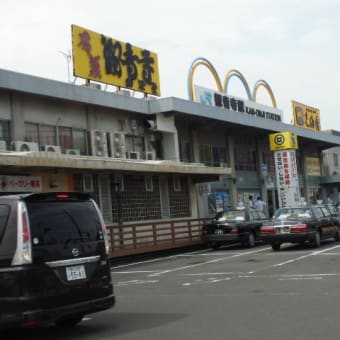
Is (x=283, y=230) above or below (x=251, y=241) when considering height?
above

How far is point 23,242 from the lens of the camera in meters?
7.00

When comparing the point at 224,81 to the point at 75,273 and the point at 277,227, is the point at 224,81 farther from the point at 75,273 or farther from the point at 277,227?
the point at 75,273

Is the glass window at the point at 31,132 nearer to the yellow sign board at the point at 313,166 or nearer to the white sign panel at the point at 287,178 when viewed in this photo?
the white sign panel at the point at 287,178

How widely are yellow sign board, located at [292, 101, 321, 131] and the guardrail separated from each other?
58.0 ft

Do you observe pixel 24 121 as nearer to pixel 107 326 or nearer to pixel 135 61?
pixel 135 61

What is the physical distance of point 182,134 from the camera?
30.2 meters

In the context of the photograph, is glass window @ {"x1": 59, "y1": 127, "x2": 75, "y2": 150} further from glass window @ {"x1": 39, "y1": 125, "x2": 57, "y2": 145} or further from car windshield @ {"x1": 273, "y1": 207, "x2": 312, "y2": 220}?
car windshield @ {"x1": 273, "y1": 207, "x2": 312, "y2": 220}

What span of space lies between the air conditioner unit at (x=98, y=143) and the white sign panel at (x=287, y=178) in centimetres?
1233

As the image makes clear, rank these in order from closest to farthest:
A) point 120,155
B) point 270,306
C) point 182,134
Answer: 1. point 270,306
2. point 120,155
3. point 182,134

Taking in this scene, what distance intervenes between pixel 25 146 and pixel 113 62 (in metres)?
6.41

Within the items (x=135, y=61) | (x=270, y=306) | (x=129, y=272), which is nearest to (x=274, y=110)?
(x=135, y=61)

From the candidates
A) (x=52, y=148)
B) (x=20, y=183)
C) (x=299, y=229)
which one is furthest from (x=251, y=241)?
(x=20, y=183)

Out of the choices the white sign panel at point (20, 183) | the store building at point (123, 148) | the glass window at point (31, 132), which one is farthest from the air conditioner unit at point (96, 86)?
the white sign panel at point (20, 183)

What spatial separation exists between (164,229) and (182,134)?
8354 millimetres
